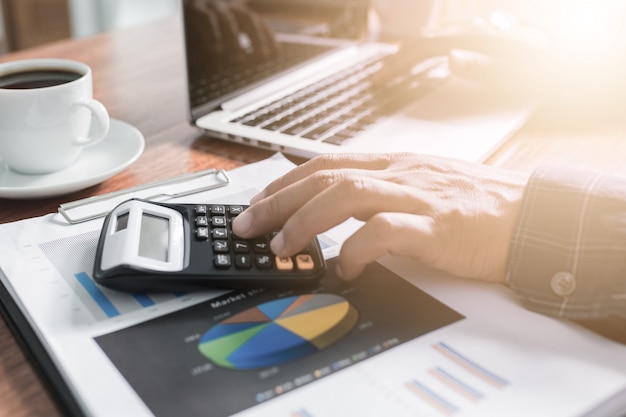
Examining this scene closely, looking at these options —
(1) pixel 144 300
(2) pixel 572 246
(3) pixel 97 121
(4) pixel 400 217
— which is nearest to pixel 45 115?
(3) pixel 97 121

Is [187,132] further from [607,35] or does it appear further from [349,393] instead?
[607,35]

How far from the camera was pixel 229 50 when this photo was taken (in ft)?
3.09

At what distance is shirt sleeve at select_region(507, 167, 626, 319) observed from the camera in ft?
1.57

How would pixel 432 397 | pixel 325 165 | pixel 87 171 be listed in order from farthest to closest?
1. pixel 87 171
2. pixel 325 165
3. pixel 432 397

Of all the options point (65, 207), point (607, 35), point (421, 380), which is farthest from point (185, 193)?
point (607, 35)

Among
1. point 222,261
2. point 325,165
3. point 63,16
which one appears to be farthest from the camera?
point 63,16

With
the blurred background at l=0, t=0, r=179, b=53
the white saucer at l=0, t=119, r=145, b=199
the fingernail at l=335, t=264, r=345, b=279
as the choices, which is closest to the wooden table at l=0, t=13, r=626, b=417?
the white saucer at l=0, t=119, r=145, b=199

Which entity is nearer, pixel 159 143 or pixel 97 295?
pixel 97 295

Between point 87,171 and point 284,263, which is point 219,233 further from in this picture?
point 87,171

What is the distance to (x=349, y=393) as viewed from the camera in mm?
387

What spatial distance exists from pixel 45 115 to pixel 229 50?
1.14 feet

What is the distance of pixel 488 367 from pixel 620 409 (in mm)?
86

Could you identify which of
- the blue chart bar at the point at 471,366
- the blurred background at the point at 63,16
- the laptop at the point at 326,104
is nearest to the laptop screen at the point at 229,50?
the laptop at the point at 326,104

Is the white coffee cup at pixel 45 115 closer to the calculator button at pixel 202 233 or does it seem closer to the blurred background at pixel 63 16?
the calculator button at pixel 202 233
